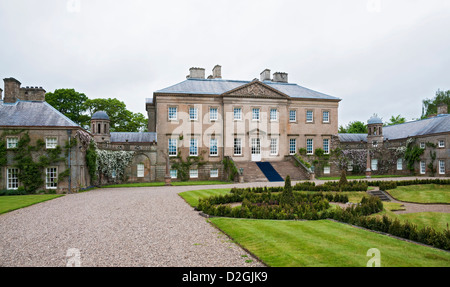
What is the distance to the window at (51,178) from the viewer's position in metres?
23.8

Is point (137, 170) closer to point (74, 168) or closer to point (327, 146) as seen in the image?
point (74, 168)

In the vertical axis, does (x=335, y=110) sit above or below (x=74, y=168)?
above

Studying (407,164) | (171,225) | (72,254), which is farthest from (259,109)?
(72,254)

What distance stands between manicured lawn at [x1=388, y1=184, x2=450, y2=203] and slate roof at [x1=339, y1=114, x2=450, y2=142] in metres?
14.4

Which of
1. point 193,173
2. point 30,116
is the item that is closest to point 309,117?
point 193,173

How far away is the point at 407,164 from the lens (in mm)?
38312

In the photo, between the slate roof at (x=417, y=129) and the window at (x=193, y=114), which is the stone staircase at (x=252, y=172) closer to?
the window at (x=193, y=114)

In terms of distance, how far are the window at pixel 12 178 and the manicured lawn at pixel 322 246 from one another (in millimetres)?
19393

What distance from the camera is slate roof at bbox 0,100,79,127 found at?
78.8 ft

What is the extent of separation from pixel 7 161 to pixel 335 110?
33.8 metres

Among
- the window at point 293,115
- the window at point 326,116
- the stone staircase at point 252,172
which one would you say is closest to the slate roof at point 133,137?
the stone staircase at point 252,172

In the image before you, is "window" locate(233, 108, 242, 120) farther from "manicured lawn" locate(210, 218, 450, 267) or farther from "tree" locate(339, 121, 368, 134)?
"tree" locate(339, 121, 368, 134)

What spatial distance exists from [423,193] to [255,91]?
67.3 feet
